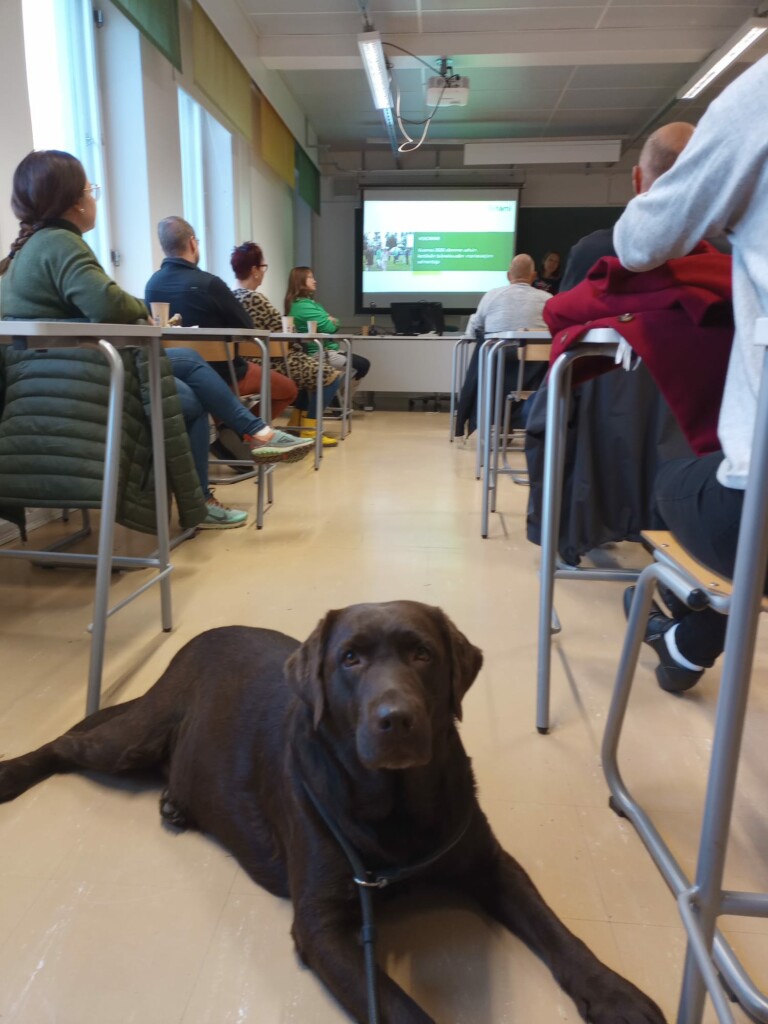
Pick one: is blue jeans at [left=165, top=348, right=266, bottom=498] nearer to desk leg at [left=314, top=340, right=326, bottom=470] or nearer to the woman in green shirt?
desk leg at [left=314, top=340, right=326, bottom=470]

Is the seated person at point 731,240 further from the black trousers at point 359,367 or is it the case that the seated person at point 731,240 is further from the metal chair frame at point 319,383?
the black trousers at point 359,367

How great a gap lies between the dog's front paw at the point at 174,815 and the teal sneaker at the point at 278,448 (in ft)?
5.83

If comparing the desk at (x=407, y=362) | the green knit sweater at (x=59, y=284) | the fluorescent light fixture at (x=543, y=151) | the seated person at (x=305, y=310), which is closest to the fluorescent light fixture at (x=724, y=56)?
the fluorescent light fixture at (x=543, y=151)

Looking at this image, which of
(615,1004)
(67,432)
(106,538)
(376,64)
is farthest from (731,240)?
(376,64)

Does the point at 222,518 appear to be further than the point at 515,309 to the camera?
No

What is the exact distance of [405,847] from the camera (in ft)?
2.98

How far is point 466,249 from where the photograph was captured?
8828 mm

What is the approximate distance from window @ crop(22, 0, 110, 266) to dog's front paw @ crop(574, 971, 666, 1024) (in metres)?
3.80

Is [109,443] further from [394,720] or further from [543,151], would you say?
[543,151]

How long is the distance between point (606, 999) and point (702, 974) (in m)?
0.14

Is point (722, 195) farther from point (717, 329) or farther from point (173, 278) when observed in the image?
point (173, 278)

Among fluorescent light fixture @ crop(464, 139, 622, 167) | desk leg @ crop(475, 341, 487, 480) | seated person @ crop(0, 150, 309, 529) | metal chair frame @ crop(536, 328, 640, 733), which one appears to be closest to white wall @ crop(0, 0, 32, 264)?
seated person @ crop(0, 150, 309, 529)

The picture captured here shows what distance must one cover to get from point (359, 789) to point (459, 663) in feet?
0.71

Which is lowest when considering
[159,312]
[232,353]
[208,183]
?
[232,353]
